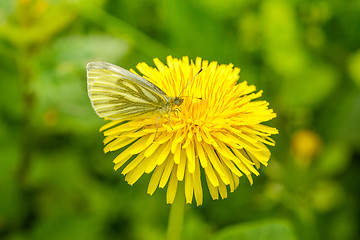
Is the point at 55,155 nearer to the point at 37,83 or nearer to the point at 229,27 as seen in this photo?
the point at 37,83

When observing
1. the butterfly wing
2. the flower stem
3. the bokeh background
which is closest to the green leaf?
the flower stem

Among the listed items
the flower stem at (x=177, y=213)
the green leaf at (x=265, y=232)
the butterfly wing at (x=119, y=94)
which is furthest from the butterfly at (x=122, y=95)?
the green leaf at (x=265, y=232)

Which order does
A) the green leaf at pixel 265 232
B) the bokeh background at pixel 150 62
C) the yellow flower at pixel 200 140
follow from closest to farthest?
the yellow flower at pixel 200 140, the green leaf at pixel 265 232, the bokeh background at pixel 150 62

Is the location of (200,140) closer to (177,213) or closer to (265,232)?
(177,213)

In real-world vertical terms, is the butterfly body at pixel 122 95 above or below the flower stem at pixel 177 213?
above

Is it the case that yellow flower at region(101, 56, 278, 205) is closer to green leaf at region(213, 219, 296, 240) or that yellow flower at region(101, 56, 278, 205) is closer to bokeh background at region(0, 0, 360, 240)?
green leaf at region(213, 219, 296, 240)

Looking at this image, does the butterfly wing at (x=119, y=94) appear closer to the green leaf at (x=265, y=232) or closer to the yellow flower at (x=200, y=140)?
the yellow flower at (x=200, y=140)

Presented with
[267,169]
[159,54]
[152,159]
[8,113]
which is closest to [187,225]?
[267,169]
